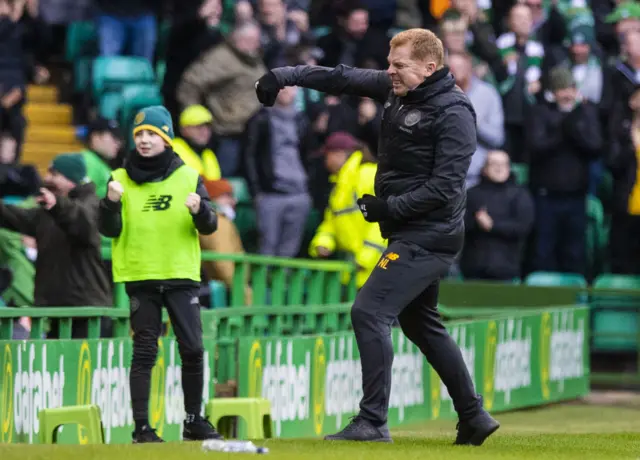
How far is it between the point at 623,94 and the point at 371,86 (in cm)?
972

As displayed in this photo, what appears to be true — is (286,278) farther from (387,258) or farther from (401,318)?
(387,258)

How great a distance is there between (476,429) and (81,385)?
3159mm

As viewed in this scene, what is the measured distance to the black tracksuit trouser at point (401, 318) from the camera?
8305 mm

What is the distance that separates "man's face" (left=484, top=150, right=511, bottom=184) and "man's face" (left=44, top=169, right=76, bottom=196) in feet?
19.2

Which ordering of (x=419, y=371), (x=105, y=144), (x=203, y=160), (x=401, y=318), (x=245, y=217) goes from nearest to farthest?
(x=401, y=318)
(x=419, y=371)
(x=105, y=144)
(x=203, y=160)
(x=245, y=217)

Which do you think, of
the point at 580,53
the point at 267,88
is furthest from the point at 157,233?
the point at 580,53

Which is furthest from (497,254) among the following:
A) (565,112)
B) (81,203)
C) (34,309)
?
(34,309)

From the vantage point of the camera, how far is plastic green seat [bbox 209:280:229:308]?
15.0m

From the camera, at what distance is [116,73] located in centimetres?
1739

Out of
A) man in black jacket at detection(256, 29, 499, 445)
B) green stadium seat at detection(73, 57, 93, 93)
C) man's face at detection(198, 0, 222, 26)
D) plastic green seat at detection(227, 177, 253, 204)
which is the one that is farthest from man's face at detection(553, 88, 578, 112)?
man in black jacket at detection(256, 29, 499, 445)

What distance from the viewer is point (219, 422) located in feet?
36.2

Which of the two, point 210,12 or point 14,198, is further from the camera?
point 210,12

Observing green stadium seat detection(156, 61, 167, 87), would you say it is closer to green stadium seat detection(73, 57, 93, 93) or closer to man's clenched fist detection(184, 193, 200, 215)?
green stadium seat detection(73, 57, 93, 93)

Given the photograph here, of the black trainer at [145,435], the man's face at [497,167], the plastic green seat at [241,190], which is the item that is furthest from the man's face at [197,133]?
the black trainer at [145,435]
